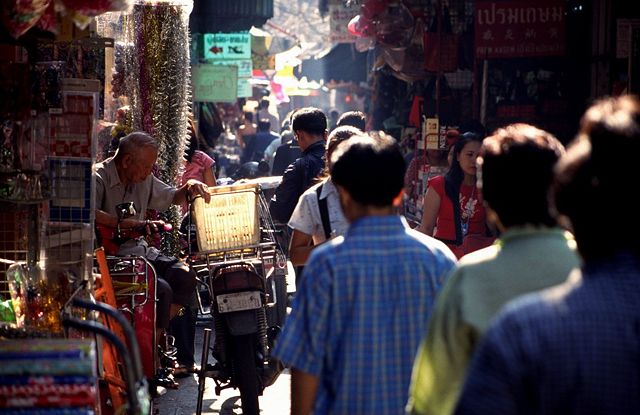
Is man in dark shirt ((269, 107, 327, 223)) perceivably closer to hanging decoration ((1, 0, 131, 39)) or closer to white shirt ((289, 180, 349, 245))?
white shirt ((289, 180, 349, 245))

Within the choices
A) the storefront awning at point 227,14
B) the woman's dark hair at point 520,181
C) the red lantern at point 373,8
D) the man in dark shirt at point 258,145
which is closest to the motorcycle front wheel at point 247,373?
the woman's dark hair at point 520,181

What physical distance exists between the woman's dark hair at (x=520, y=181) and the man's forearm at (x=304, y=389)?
1026mm

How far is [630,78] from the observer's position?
1024 centimetres

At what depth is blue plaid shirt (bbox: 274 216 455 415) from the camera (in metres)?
3.80

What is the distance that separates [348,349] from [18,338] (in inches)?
78.0

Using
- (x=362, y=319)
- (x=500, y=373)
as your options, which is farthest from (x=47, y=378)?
(x=500, y=373)

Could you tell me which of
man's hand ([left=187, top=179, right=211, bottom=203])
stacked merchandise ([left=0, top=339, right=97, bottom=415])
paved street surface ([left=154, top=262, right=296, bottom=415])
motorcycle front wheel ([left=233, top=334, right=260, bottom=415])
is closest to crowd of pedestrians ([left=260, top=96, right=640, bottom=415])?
stacked merchandise ([left=0, top=339, right=97, bottom=415])

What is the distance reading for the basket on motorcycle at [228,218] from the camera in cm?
782

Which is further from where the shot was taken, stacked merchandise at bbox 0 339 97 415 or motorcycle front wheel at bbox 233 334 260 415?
motorcycle front wheel at bbox 233 334 260 415

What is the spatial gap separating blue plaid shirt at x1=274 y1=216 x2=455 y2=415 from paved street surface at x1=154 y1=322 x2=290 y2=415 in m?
4.07

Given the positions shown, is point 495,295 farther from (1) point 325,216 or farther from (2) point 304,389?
(1) point 325,216

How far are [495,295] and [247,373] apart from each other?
4.29 metres

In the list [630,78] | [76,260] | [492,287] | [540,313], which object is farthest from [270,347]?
[540,313]

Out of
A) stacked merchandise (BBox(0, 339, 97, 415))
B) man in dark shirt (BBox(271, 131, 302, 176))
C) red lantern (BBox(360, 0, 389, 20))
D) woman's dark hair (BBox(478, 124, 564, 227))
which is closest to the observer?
woman's dark hair (BBox(478, 124, 564, 227))
